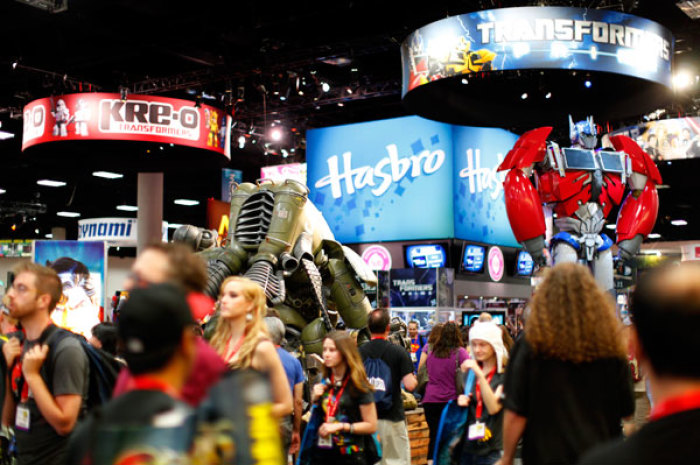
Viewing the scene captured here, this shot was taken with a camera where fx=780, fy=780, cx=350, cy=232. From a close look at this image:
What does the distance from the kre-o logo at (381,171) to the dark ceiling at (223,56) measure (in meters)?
1.39

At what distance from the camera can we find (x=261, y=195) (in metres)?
7.67

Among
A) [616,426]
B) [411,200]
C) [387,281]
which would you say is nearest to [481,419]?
[616,426]

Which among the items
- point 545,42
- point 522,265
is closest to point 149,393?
point 545,42

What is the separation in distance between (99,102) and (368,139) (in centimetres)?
585

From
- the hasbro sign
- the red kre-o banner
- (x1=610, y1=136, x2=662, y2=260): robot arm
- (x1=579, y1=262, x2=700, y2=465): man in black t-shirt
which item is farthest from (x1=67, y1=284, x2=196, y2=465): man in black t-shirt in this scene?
the hasbro sign

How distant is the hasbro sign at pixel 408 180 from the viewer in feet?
48.8

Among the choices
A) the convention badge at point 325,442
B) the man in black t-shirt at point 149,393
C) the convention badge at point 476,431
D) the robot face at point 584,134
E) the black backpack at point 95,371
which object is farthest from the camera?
the robot face at point 584,134

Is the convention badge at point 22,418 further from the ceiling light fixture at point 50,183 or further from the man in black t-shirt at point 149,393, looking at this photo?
the ceiling light fixture at point 50,183

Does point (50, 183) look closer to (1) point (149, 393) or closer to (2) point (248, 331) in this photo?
(2) point (248, 331)

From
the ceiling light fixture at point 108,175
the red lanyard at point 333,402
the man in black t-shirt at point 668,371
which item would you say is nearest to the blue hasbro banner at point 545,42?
the red lanyard at point 333,402

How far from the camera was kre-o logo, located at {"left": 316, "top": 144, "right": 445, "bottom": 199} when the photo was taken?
14.9m

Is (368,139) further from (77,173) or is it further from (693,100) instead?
(77,173)

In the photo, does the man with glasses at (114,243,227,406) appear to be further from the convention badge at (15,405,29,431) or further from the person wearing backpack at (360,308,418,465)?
the person wearing backpack at (360,308,418,465)

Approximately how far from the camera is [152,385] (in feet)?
4.83
